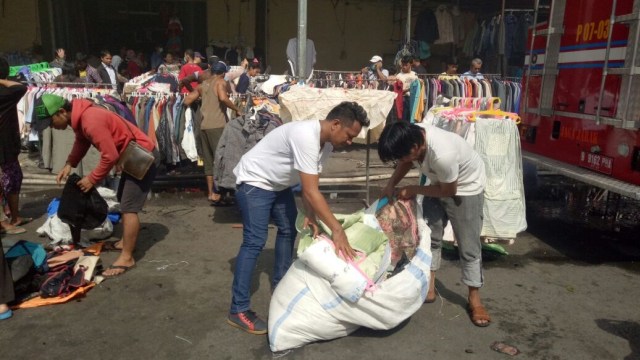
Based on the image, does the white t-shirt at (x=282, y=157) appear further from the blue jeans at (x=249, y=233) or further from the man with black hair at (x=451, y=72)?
the man with black hair at (x=451, y=72)

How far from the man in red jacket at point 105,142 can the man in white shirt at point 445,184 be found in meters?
2.33

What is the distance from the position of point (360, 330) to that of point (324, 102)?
9.72 ft

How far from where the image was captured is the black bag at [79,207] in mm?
4492

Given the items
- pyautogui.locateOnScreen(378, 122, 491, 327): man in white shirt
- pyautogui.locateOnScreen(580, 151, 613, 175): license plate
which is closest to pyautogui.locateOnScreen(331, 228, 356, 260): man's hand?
pyautogui.locateOnScreen(378, 122, 491, 327): man in white shirt

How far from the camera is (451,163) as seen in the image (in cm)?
332

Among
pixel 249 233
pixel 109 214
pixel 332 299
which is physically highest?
pixel 249 233

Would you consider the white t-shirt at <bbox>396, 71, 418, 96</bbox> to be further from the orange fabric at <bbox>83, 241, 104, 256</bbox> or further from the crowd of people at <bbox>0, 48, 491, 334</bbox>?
the orange fabric at <bbox>83, 241, 104, 256</bbox>

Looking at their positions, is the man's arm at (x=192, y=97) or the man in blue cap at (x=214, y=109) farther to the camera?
the man's arm at (x=192, y=97)

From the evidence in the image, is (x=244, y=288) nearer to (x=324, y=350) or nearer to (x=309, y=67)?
(x=324, y=350)

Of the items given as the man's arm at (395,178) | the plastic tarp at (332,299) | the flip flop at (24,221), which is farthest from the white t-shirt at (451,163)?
the flip flop at (24,221)

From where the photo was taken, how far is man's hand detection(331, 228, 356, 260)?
3197 mm

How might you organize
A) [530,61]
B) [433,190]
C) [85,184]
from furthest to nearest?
[530,61] < [85,184] < [433,190]

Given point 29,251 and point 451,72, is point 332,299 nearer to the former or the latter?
point 29,251

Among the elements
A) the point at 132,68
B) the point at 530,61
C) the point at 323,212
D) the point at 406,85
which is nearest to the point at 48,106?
the point at 323,212
